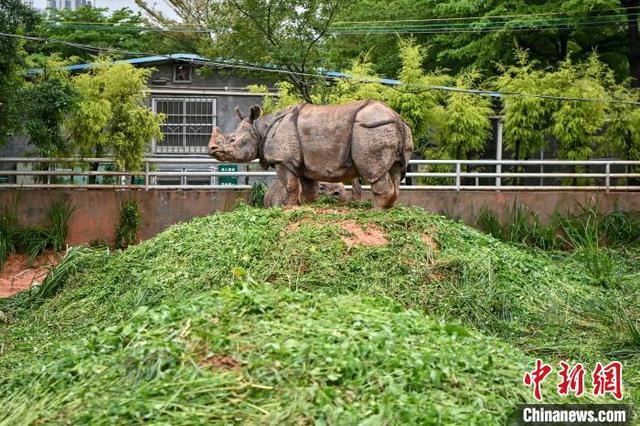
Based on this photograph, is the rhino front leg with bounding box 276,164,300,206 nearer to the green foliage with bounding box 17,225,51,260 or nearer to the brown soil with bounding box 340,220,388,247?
the brown soil with bounding box 340,220,388,247

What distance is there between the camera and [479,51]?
937 inches

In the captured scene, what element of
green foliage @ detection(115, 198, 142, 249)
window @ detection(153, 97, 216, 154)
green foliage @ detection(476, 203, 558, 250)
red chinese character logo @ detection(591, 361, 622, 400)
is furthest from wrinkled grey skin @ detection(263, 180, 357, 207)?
window @ detection(153, 97, 216, 154)

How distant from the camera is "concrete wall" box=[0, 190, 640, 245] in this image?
651 inches

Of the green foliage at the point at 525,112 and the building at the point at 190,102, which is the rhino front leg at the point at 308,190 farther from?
the building at the point at 190,102

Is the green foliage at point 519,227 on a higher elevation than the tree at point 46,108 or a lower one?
lower

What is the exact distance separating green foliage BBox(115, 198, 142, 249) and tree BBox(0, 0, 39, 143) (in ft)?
8.10

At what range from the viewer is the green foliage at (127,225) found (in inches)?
648

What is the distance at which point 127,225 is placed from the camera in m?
16.5

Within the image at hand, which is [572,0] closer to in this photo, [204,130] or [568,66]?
[568,66]

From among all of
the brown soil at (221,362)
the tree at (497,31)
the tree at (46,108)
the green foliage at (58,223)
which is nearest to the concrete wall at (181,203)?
the green foliage at (58,223)

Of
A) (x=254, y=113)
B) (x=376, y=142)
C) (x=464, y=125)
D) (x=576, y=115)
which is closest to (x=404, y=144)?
(x=376, y=142)

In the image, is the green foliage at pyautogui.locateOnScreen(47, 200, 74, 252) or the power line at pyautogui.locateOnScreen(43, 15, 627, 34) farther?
the power line at pyautogui.locateOnScreen(43, 15, 627, 34)

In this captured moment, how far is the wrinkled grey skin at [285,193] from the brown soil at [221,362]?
6841mm

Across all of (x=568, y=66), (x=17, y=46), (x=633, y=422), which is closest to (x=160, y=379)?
(x=633, y=422)
